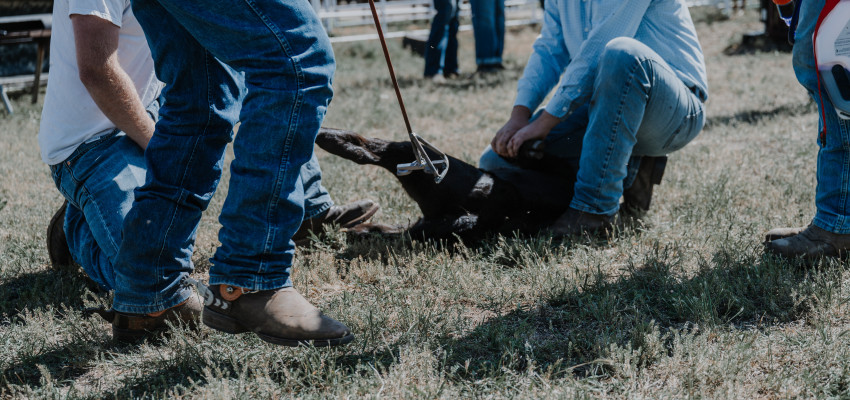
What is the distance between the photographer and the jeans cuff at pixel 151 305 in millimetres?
2307

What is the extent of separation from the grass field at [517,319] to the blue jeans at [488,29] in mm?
5158

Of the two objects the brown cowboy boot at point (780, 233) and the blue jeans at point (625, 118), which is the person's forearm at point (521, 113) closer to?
the blue jeans at point (625, 118)

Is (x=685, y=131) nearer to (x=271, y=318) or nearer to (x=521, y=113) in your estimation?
(x=521, y=113)

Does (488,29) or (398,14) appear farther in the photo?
(398,14)

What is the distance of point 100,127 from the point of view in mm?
2711

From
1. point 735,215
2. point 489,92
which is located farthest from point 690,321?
point 489,92

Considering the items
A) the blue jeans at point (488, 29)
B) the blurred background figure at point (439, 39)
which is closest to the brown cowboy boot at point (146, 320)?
the blurred background figure at point (439, 39)

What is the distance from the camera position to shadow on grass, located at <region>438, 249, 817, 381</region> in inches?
82.8

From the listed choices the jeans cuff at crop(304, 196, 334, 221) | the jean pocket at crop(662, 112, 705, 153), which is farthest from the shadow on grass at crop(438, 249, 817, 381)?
the jeans cuff at crop(304, 196, 334, 221)

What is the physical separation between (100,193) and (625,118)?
206 cm

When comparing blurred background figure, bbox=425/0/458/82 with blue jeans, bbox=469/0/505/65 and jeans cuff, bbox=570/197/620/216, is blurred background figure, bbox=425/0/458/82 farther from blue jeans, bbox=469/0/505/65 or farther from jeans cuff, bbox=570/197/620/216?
jeans cuff, bbox=570/197/620/216

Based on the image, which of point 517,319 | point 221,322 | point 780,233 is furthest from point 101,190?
point 780,233

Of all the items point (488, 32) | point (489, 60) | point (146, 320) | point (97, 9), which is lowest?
point (489, 60)

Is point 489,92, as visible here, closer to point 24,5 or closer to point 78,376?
point 78,376
